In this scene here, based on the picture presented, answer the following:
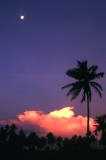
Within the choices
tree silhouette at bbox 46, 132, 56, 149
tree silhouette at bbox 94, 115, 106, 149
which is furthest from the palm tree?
tree silhouette at bbox 46, 132, 56, 149

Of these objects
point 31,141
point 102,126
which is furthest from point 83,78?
point 31,141

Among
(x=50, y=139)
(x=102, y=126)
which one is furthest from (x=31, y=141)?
(x=102, y=126)

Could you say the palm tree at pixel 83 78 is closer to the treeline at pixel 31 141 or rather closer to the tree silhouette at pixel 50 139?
the treeline at pixel 31 141

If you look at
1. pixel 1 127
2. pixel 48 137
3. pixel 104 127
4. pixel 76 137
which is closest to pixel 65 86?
pixel 104 127

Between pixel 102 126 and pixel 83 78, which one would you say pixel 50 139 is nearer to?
pixel 102 126

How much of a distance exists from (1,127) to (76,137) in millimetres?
46249

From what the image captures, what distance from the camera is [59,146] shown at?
12719cm

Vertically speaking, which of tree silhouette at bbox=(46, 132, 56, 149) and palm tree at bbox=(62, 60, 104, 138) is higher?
palm tree at bbox=(62, 60, 104, 138)

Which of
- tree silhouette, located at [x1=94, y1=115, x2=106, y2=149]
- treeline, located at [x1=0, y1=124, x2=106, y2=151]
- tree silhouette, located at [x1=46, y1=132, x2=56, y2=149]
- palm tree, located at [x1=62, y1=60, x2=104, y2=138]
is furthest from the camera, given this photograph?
tree silhouette, located at [x1=46, y1=132, x2=56, y2=149]

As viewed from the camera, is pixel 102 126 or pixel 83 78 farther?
pixel 102 126

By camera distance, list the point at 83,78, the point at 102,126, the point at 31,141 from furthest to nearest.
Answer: the point at 31,141, the point at 102,126, the point at 83,78

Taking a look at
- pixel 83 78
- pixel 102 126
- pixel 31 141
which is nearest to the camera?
pixel 83 78

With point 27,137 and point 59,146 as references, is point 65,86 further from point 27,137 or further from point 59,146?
point 59,146

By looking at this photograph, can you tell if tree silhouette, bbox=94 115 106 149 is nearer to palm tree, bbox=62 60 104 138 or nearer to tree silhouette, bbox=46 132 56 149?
palm tree, bbox=62 60 104 138
